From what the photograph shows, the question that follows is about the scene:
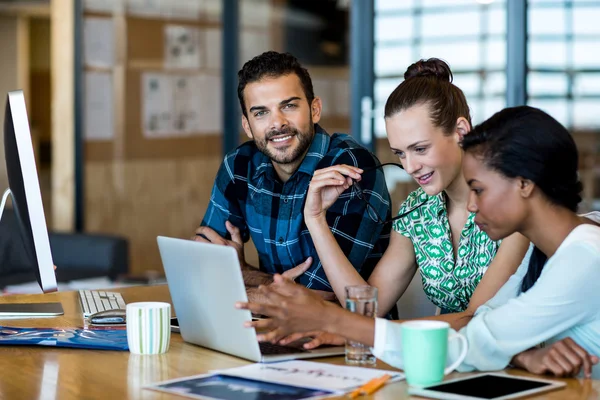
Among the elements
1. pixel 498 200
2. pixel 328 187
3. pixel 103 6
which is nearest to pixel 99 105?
pixel 103 6

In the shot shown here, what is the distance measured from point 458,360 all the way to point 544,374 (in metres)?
0.19

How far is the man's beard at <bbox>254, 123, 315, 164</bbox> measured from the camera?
2.39 meters

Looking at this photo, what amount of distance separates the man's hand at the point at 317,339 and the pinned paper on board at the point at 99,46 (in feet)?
13.4

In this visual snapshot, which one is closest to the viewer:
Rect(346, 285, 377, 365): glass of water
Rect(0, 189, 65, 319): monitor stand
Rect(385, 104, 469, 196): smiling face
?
Rect(346, 285, 377, 365): glass of water

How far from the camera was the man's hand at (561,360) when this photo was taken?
1530 millimetres

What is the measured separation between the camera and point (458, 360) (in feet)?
4.85

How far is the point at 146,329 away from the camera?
5.67 ft

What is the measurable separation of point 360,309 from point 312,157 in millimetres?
860

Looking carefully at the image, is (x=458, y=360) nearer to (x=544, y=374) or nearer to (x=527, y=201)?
(x=544, y=374)

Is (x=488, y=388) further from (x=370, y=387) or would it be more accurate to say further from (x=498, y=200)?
(x=498, y=200)

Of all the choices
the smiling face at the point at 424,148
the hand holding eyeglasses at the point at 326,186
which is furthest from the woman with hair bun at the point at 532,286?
the hand holding eyeglasses at the point at 326,186

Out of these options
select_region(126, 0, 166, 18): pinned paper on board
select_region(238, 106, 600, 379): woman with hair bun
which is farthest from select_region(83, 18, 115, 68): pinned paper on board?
select_region(238, 106, 600, 379): woman with hair bun

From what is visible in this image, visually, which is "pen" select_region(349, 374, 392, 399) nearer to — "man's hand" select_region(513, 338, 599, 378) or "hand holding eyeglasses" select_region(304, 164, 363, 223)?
"man's hand" select_region(513, 338, 599, 378)

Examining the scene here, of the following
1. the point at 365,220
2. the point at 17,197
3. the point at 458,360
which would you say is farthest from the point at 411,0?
the point at 458,360
